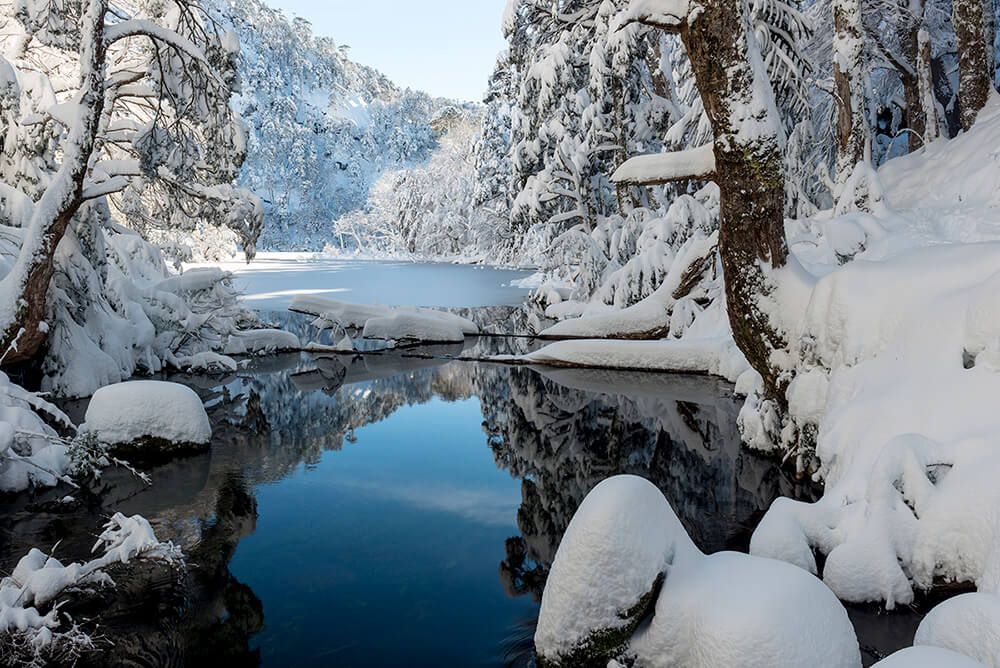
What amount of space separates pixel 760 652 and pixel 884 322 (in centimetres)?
393

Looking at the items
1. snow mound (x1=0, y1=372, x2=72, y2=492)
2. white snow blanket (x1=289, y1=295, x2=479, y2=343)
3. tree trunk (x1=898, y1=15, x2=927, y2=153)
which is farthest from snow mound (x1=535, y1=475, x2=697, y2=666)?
tree trunk (x1=898, y1=15, x2=927, y2=153)

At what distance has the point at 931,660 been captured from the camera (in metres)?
2.25

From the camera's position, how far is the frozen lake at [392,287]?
25.9 metres

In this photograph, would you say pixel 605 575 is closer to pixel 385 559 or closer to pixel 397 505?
pixel 385 559

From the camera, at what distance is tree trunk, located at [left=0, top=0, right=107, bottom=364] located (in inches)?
334

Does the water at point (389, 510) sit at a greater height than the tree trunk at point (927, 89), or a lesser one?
lesser

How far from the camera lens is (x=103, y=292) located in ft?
37.9

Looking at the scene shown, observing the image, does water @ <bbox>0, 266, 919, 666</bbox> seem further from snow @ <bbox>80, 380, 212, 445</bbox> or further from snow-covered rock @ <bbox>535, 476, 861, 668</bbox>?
snow-covered rock @ <bbox>535, 476, 861, 668</bbox>

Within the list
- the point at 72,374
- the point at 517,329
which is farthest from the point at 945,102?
the point at 72,374

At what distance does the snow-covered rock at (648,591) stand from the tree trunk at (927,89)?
51.7 feet

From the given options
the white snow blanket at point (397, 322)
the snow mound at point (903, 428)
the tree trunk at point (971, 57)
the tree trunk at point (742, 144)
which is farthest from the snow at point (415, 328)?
the tree trunk at point (971, 57)

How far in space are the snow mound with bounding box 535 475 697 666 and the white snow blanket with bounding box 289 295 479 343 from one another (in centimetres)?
1359

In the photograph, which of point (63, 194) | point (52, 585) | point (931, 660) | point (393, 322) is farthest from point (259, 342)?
point (931, 660)

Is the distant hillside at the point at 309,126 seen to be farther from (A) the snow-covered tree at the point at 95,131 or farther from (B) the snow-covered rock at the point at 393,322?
(A) the snow-covered tree at the point at 95,131
